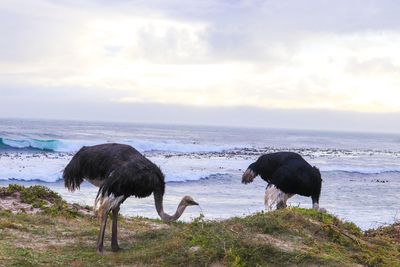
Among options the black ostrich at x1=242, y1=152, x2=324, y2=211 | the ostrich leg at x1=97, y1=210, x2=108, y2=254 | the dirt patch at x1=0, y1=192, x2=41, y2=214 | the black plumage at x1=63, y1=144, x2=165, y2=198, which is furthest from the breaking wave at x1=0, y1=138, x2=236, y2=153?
the ostrich leg at x1=97, y1=210, x2=108, y2=254

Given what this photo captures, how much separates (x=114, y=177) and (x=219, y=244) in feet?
5.49

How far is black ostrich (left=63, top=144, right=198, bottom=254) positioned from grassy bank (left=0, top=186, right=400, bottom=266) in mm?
544

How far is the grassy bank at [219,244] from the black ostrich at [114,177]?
54 cm

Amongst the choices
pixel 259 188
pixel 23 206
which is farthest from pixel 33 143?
pixel 23 206

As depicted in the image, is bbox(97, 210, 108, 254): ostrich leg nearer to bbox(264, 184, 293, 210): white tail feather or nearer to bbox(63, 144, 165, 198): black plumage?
bbox(63, 144, 165, 198): black plumage

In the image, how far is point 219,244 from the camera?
7.56 metres

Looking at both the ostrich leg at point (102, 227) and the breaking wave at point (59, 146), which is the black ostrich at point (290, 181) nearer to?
the ostrich leg at point (102, 227)

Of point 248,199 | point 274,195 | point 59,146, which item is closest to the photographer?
point 274,195

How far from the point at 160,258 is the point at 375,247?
3.12 meters

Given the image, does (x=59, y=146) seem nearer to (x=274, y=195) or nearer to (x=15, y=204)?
(x=15, y=204)

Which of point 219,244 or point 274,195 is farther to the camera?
point 274,195

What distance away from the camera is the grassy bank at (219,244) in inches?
292

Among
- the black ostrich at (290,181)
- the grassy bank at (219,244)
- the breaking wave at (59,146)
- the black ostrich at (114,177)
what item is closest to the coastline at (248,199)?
the black ostrich at (290,181)

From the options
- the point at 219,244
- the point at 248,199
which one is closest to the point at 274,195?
the point at 219,244
